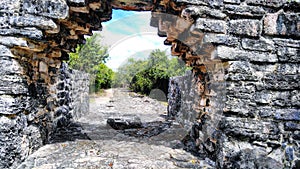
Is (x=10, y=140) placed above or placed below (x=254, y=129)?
below

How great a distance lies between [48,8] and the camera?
2234mm

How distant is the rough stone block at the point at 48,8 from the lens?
2.22m

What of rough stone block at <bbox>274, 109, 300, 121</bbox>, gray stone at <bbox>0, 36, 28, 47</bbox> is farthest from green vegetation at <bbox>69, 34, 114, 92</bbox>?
rough stone block at <bbox>274, 109, 300, 121</bbox>

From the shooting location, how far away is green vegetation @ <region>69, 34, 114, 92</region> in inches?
540

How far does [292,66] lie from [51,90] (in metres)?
3.46

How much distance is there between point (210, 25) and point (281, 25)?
818mm

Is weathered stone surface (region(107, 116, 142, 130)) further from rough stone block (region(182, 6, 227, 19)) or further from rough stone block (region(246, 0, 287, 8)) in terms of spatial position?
rough stone block (region(246, 0, 287, 8))

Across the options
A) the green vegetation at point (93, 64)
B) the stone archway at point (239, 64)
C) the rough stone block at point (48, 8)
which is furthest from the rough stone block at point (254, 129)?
the green vegetation at point (93, 64)

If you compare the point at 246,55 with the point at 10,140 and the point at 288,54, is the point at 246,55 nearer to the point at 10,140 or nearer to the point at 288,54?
the point at 288,54

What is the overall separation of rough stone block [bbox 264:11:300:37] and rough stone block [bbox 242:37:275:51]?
0.39 ft

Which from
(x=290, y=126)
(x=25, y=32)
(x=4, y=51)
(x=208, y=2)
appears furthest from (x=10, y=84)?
(x=290, y=126)

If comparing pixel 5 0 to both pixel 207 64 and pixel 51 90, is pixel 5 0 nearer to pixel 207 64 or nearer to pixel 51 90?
pixel 51 90

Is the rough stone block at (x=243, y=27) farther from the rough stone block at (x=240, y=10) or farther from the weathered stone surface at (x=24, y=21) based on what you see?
the weathered stone surface at (x=24, y=21)

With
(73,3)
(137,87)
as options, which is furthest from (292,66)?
(137,87)
